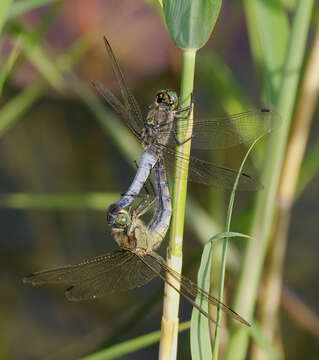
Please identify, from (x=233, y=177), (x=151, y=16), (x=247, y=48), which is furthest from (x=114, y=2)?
(x=233, y=177)

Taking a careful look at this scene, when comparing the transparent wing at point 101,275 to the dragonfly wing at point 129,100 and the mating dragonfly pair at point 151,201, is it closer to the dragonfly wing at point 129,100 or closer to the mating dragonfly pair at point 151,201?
the mating dragonfly pair at point 151,201

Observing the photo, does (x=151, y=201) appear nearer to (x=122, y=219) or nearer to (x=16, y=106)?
(x=122, y=219)

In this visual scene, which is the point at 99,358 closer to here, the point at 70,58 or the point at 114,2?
the point at 70,58

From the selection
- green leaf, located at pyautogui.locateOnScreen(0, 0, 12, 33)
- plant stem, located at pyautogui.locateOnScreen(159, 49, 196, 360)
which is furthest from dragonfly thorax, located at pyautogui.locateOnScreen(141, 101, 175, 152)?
green leaf, located at pyautogui.locateOnScreen(0, 0, 12, 33)

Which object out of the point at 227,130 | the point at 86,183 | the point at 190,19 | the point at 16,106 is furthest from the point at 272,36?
the point at 86,183

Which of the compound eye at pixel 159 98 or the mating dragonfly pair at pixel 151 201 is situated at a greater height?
the compound eye at pixel 159 98

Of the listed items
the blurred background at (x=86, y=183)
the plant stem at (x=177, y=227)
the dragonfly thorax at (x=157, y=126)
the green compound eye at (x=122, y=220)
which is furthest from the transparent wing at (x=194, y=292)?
the blurred background at (x=86, y=183)
